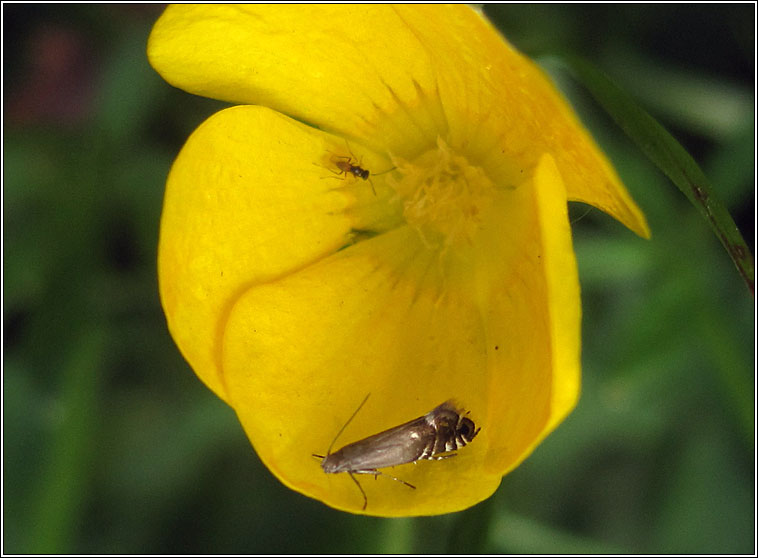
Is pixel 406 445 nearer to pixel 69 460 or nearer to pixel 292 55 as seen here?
pixel 292 55

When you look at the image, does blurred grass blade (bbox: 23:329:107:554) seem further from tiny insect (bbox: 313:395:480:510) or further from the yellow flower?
tiny insect (bbox: 313:395:480:510)

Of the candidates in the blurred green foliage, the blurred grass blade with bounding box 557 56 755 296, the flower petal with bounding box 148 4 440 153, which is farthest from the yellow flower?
the blurred green foliage

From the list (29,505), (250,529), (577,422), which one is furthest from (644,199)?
(29,505)

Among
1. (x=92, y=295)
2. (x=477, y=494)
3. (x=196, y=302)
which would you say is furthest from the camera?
(x=92, y=295)

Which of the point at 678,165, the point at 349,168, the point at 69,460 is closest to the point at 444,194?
the point at 349,168

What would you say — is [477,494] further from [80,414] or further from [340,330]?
[80,414]

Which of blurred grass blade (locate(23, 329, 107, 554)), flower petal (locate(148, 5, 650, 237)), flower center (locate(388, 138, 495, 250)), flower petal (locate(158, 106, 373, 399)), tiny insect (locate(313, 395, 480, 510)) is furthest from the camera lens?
blurred grass blade (locate(23, 329, 107, 554))

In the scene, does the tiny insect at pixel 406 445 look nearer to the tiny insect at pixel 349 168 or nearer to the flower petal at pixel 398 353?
the flower petal at pixel 398 353

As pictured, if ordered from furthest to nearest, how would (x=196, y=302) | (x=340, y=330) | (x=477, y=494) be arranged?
(x=340, y=330), (x=196, y=302), (x=477, y=494)
